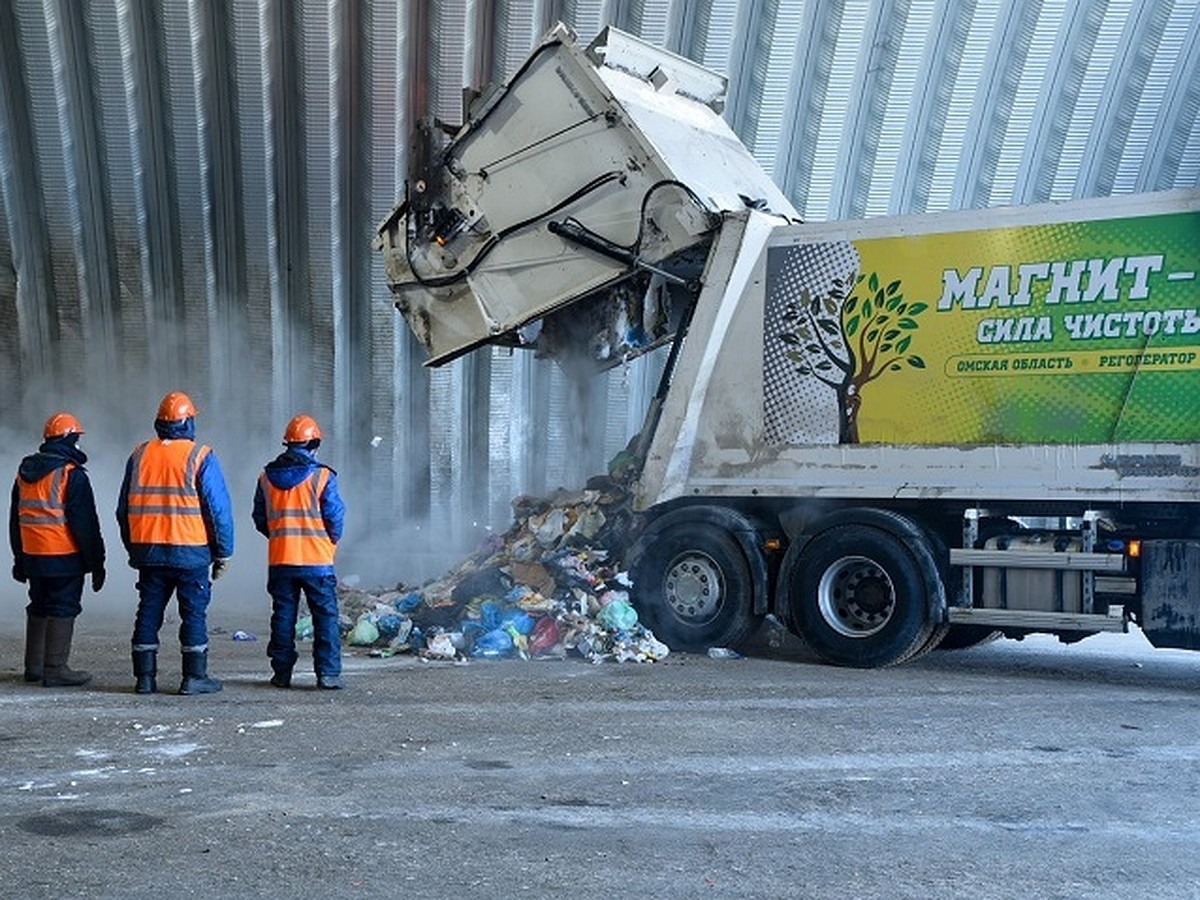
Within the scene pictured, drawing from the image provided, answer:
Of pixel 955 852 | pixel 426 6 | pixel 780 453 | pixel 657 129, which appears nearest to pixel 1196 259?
pixel 780 453

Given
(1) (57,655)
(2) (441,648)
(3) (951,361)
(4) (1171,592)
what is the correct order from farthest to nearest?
(2) (441,648) < (3) (951,361) < (4) (1171,592) < (1) (57,655)

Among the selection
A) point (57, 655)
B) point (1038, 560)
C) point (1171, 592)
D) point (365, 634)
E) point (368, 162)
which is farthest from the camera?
point (368, 162)

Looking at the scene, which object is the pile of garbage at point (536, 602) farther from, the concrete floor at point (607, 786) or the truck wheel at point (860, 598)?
the truck wheel at point (860, 598)

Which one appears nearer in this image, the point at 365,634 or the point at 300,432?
the point at 300,432

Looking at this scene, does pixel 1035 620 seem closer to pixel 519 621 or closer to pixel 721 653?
Answer: pixel 721 653

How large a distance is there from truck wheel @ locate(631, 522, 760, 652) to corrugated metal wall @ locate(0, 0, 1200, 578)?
9.36ft

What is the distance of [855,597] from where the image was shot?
877 cm

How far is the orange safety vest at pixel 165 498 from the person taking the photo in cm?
741

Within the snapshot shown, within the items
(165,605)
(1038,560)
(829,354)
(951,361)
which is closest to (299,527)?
(165,605)

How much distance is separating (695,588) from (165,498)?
10.8 ft

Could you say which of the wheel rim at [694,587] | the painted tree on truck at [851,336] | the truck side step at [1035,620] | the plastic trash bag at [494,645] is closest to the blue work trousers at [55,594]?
the plastic trash bag at [494,645]

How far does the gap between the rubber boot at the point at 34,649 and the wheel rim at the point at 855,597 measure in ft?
13.6

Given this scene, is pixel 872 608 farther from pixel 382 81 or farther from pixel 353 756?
pixel 382 81

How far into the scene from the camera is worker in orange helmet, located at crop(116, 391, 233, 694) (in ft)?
24.3
